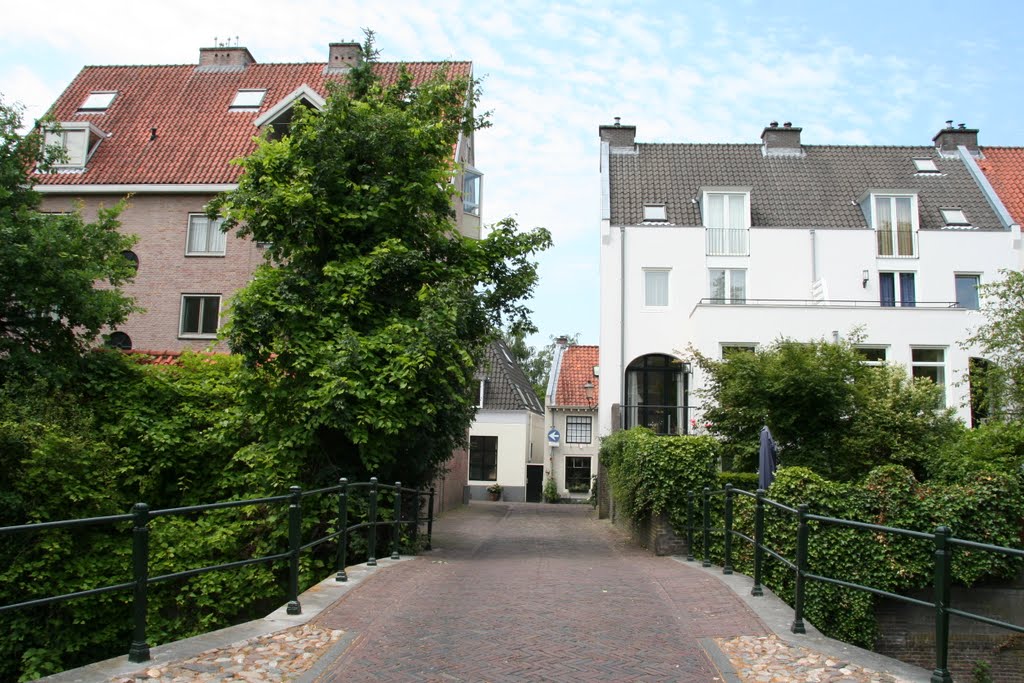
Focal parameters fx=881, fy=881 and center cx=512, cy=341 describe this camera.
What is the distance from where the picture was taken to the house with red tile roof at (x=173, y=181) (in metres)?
25.4

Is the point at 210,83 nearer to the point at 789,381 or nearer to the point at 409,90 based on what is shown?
the point at 409,90

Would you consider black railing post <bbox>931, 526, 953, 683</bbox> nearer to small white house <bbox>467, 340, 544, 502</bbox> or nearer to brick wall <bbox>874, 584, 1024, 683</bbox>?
brick wall <bbox>874, 584, 1024, 683</bbox>

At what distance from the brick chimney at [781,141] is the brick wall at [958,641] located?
23.6 metres

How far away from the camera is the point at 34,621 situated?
1397 cm

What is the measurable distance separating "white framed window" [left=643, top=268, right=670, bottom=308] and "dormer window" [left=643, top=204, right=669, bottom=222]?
6.30 ft

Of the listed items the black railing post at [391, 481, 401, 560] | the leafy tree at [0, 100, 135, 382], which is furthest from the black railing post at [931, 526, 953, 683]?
the leafy tree at [0, 100, 135, 382]

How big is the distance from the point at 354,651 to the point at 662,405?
23.0 metres

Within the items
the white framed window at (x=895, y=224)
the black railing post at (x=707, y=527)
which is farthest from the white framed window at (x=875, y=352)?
the black railing post at (x=707, y=527)

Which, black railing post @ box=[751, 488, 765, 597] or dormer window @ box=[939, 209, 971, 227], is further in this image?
dormer window @ box=[939, 209, 971, 227]

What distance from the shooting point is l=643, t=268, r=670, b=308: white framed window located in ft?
96.8

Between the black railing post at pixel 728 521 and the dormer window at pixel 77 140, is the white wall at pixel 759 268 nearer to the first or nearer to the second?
the dormer window at pixel 77 140

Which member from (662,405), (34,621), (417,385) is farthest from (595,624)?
(662,405)

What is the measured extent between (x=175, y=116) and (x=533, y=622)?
25311 mm

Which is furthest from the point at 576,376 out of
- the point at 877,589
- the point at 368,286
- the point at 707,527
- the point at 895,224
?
the point at 877,589
